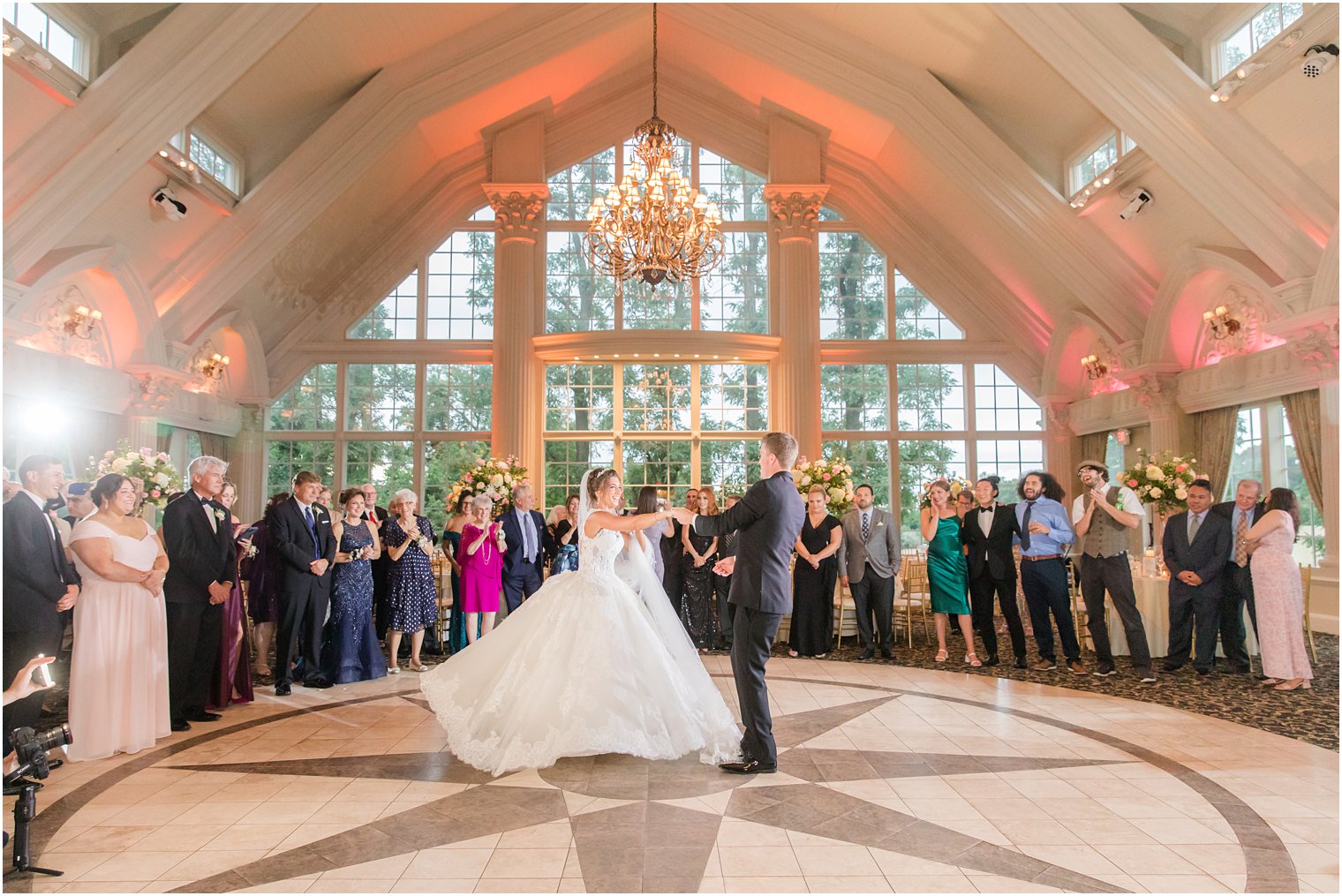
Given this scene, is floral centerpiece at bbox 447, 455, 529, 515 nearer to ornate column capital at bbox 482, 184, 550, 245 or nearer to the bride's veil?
the bride's veil

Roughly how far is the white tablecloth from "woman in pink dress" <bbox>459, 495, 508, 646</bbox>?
4970 mm

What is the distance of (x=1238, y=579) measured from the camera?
623 centimetres

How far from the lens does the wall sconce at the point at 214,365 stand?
11.2 metres

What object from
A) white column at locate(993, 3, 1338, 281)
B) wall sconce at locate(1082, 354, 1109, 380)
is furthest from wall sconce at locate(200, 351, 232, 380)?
wall sconce at locate(1082, 354, 1109, 380)

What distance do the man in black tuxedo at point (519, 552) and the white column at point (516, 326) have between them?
4936mm

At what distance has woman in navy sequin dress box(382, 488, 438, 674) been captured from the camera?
649 cm

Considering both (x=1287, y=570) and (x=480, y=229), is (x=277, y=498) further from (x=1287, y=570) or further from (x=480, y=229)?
(x=480, y=229)

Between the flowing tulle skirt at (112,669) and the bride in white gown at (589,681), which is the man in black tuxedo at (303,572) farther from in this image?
the bride in white gown at (589,681)

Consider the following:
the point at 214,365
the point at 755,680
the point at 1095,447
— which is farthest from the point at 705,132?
the point at 755,680

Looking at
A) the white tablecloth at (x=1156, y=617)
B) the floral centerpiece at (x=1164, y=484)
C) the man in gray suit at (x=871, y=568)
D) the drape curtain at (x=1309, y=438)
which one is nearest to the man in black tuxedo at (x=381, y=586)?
the man in gray suit at (x=871, y=568)

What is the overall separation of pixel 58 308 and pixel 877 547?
8649mm

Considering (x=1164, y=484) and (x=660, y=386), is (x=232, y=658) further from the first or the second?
(x=660, y=386)

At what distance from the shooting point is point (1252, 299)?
30.2 feet

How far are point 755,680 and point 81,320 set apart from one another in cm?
863
